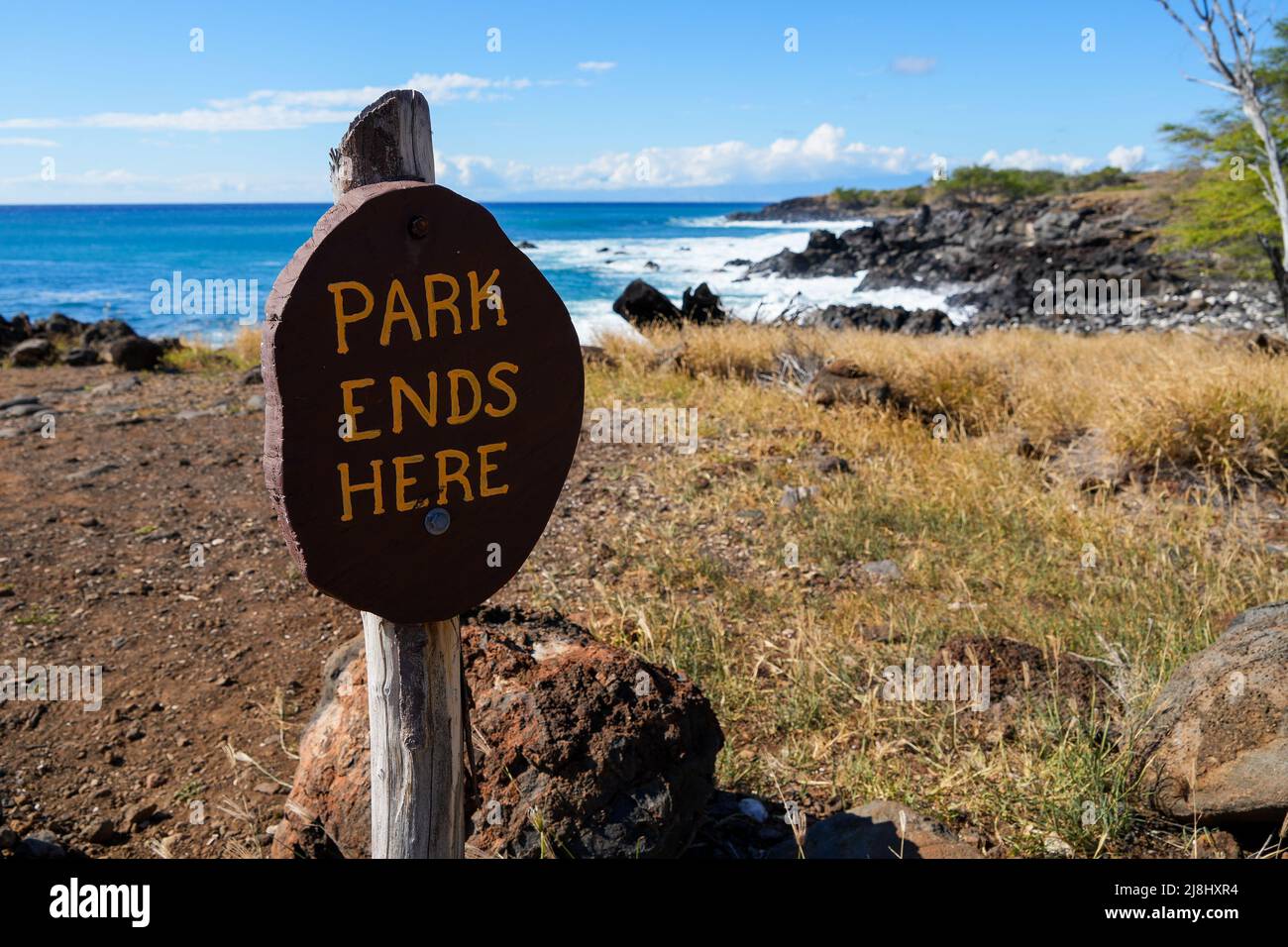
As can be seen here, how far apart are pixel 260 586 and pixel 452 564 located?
10.3 feet

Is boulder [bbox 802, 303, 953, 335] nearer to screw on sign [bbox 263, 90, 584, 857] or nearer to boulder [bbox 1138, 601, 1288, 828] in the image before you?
boulder [bbox 1138, 601, 1288, 828]

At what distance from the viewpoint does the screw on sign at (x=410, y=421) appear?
1.56 meters

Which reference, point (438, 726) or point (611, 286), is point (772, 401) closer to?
point (438, 726)

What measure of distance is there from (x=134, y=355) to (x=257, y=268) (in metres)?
34.3

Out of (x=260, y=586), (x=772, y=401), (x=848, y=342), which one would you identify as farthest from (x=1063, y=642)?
(x=848, y=342)

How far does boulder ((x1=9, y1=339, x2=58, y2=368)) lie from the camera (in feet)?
37.7

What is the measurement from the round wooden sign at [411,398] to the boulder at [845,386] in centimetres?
570

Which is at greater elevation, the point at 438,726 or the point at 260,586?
the point at 438,726

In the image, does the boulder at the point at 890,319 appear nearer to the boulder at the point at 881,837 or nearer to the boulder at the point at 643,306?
the boulder at the point at 643,306

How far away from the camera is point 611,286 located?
32094 millimetres

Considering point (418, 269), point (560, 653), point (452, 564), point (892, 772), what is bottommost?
point (892, 772)

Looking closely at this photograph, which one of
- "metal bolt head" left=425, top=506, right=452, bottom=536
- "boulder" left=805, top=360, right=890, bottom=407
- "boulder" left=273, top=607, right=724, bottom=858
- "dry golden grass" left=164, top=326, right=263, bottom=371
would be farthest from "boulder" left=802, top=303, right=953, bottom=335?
"metal bolt head" left=425, top=506, right=452, bottom=536
